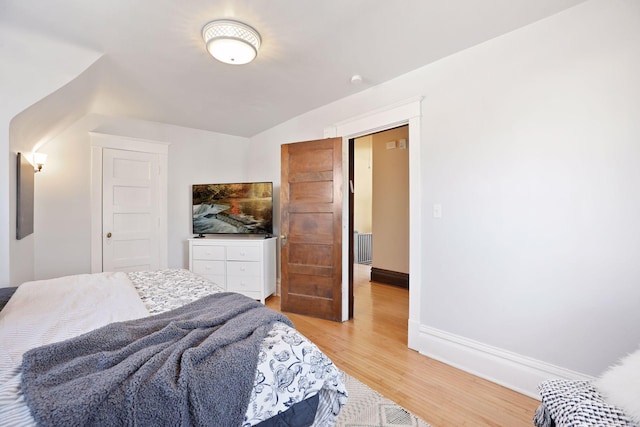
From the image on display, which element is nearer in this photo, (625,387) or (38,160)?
(625,387)

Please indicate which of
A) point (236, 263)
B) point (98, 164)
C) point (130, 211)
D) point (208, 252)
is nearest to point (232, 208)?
point (208, 252)

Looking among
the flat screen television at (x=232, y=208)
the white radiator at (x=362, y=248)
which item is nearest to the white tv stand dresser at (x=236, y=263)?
the flat screen television at (x=232, y=208)

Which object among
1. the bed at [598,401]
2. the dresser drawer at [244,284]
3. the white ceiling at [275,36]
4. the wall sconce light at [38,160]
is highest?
the white ceiling at [275,36]

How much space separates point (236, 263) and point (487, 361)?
2.84 metres

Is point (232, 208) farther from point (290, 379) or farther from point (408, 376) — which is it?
point (290, 379)

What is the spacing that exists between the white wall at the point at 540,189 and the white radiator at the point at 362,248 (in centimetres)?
394

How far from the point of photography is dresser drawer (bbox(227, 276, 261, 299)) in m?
3.64

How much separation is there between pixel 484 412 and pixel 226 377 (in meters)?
1.62

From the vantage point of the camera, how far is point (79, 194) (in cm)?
338

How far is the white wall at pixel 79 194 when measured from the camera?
3.18 metres

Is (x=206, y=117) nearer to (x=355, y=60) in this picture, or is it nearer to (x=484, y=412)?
(x=355, y=60)

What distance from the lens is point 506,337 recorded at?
6.39 feet

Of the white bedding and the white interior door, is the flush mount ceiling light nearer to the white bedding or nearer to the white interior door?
the white bedding

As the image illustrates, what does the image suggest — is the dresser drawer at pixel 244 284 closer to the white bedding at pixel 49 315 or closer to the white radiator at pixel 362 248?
the white bedding at pixel 49 315
